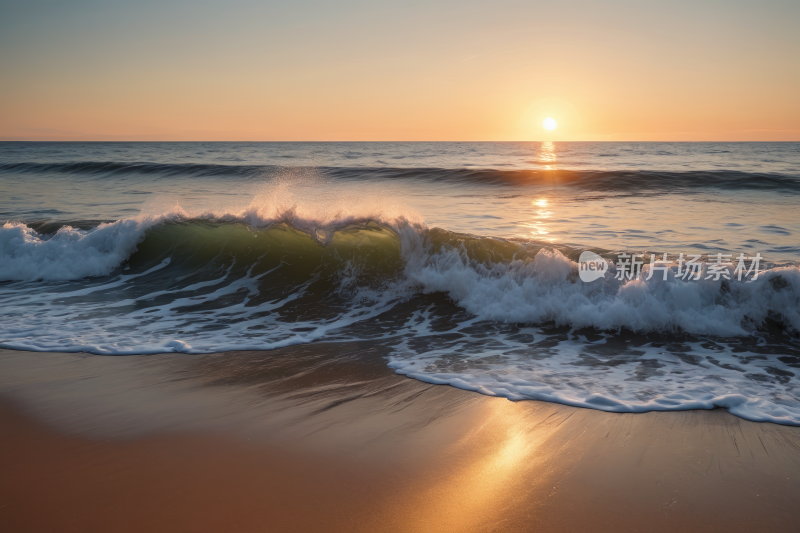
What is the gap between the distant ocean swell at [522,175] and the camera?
18719 mm

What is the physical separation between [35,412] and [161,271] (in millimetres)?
5178

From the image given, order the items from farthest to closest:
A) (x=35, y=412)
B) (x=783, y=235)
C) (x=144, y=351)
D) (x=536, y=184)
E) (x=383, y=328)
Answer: (x=536, y=184)
(x=783, y=235)
(x=383, y=328)
(x=144, y=351)
(x=35, y=412)

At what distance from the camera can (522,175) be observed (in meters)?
22.5

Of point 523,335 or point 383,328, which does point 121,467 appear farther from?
point 523,335

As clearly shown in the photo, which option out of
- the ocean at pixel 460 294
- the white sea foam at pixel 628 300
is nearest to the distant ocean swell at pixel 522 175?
the ocean at pixel 460 294

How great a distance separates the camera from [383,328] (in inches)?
224

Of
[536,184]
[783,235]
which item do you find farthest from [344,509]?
[536,184]

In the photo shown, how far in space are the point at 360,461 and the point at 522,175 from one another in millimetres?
21104

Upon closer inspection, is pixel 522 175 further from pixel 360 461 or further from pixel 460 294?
pixel 360 461

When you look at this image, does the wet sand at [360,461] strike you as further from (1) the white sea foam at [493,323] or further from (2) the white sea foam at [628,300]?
(2) the white sea foam at [628,300]

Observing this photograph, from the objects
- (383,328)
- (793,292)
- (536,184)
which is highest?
(536,184)

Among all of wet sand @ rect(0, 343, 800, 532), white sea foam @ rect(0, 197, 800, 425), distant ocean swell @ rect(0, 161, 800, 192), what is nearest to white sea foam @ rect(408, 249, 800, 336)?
white sea foam @ rect(0, 197, 800, 425)

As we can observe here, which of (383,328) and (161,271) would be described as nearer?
(383,328)

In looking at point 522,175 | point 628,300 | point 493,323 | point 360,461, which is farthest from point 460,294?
point 522,175
